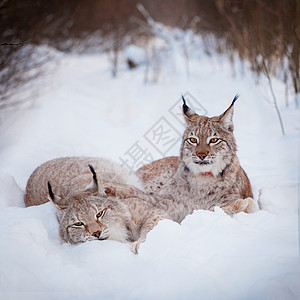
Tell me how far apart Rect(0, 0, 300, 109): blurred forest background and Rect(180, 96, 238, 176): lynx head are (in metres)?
1.65

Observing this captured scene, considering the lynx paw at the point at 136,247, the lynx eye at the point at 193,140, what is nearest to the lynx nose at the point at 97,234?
the lynx paw at the point at 136,247

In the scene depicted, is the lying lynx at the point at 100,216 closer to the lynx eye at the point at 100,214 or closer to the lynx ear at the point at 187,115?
→ the lynx eye at the point at 100,214

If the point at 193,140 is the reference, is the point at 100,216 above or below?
below

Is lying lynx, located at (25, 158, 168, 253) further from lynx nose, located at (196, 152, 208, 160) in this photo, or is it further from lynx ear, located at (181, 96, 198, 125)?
lynx ear, located at (181, 96, 198, 125)

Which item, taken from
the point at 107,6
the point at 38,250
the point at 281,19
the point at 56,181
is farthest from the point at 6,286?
the point at 107,6

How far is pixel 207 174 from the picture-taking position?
3297 millimetres

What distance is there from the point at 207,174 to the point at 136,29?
1183 centimetres

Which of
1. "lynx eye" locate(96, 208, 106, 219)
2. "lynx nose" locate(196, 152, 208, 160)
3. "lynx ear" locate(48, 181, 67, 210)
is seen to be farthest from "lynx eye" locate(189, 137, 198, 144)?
"lynx ear" locate(48, 181, 67, 210)

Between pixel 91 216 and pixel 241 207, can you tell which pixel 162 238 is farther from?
pixel 241 207

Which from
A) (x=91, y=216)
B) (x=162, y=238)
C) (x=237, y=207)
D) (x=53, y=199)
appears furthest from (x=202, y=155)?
(x=53, y=199)

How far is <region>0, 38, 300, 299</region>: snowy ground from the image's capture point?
2.15m

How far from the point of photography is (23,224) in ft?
9.73

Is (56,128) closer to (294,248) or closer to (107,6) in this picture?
(294,248)

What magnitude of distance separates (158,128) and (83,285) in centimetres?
434
